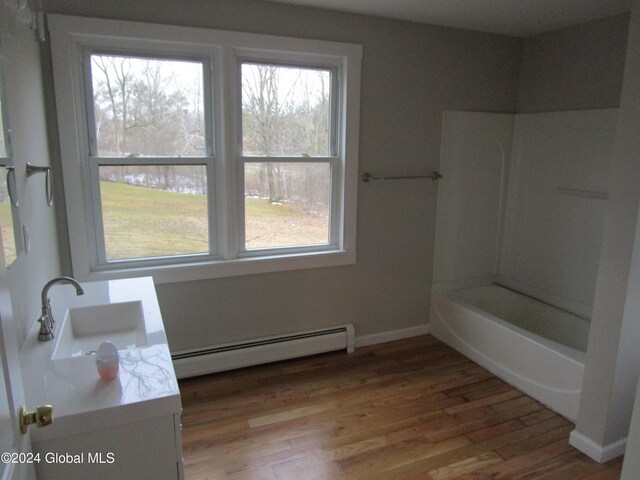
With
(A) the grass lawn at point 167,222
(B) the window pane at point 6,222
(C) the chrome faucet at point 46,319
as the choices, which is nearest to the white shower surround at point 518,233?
(A) the grass lawn at point 167,222

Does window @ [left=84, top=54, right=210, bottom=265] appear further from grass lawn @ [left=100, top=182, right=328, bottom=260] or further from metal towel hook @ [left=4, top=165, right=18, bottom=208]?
metal towel hook @ [left=4, top=165, right=18, bottom=208]

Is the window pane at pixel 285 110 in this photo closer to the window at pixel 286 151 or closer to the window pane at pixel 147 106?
the window at pixel 286 151

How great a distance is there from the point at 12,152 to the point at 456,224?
287 centimetres

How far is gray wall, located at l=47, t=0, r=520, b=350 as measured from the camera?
275cm

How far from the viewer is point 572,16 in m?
2.80

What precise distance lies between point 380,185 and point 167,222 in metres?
1.44

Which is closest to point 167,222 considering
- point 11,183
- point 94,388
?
point 11,183

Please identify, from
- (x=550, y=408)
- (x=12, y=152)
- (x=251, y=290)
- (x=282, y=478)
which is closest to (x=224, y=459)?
(x=282, y=478)

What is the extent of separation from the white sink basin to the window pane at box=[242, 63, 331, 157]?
131 cm

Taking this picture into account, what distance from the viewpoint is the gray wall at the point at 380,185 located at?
2.75 meters

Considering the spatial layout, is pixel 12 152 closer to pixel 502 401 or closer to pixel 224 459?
pixel 224 459

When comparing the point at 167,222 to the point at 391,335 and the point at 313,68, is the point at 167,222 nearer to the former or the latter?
the point at 313,68

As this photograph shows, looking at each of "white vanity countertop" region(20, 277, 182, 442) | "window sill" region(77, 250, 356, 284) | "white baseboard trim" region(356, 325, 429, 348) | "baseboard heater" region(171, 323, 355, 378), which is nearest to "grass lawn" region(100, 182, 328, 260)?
"window sill" region(77, 250, 356, 284)

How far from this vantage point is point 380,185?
3.12 m
